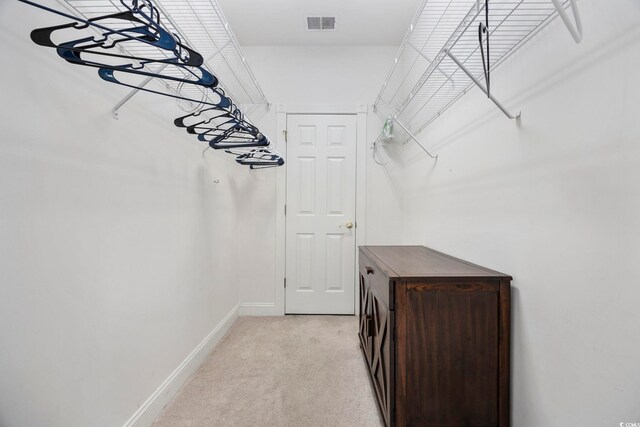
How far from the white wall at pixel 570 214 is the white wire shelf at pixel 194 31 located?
1.29m

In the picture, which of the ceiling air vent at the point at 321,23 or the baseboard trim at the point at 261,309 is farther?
the baseboard trim at the point at 261,309

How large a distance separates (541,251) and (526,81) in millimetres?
655

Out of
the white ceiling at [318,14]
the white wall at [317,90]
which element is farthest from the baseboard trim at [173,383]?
the white ceiling at [318,14]

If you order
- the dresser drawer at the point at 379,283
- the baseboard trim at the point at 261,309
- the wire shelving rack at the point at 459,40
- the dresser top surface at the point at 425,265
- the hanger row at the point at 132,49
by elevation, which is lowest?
the baseboard trim at the point at 261,309

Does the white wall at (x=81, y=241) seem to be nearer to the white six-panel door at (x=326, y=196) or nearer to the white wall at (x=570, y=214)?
the white six-panel door at (x=326, y=196)

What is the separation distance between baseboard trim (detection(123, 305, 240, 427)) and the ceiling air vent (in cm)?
274

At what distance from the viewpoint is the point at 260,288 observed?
2.70 metres

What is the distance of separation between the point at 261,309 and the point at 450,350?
2.01 meters

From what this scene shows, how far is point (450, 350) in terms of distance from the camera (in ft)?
3.50

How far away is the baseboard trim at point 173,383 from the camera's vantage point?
1267mm

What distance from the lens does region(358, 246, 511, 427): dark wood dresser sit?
106 cm

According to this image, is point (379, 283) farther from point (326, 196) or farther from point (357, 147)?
point (357, 147)

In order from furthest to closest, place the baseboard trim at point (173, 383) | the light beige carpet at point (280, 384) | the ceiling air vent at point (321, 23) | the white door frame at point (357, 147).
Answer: the white door frame at point (357, 147), the ceiling air vent at point (321, 23), the light beige carpet at point (280, 384), the baseboard trim at point (173, 383)

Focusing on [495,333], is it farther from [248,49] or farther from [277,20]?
[248,49]
